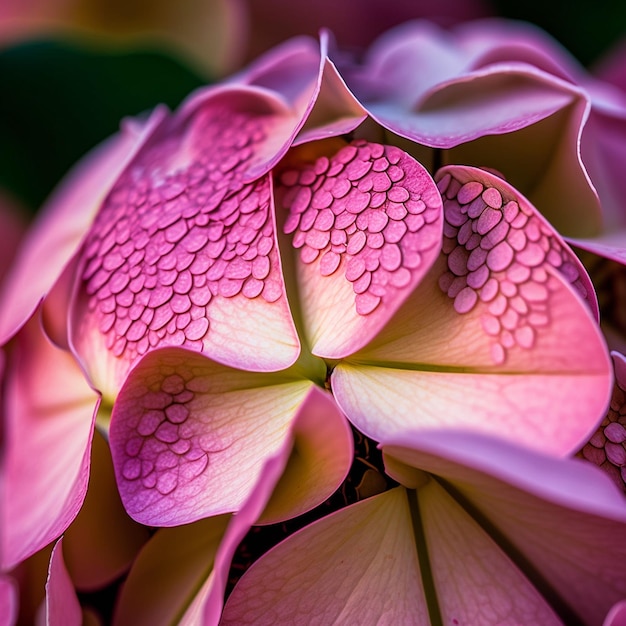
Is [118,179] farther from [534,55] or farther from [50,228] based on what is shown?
[534,55]

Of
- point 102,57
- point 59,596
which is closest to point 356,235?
point 59,596

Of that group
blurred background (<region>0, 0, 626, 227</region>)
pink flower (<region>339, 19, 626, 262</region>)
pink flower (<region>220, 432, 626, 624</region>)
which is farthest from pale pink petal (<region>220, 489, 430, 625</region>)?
blurred background (<region>0, 0, 626, 227</region>)

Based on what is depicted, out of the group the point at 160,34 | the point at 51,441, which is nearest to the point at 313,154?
the point at 51,441

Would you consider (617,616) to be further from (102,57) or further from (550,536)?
(102,57)

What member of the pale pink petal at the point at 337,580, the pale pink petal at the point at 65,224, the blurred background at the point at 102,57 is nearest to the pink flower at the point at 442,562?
the pale pink petal at the point at 337,580

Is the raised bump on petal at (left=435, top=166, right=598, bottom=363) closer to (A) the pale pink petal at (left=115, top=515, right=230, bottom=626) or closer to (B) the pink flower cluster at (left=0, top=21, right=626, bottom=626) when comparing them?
(B) the pink flower cluster at (left=0, top=21, right=626, bottom=626)

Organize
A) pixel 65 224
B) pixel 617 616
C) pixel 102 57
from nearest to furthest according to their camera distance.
Answer: 1. pixel 617 616
2. pixel 65 224
3. pixel 102 57

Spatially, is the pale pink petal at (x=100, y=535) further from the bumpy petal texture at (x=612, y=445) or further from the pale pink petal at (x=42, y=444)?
the bumpy petal texture at (x=612, y=445)
